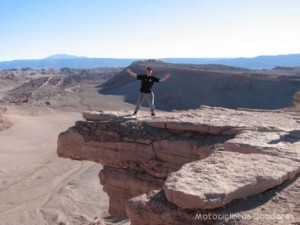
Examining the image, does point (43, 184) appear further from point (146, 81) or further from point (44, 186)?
point (146, 81)

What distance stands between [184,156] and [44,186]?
38.0 feet

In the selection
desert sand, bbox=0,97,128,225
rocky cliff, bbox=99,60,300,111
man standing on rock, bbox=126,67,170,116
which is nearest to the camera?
man standing on rock, bbox=126,67,170,116

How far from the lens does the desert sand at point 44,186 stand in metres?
14.3

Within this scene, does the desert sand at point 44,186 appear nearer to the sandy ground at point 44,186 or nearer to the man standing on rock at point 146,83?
the sandy ground at point 44,186

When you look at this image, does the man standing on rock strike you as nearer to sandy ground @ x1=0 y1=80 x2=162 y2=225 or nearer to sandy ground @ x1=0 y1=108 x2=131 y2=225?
sandy ground @ x1=0 y1=80 x2=162 y2=225

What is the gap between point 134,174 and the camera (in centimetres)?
894

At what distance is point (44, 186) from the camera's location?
18.1m

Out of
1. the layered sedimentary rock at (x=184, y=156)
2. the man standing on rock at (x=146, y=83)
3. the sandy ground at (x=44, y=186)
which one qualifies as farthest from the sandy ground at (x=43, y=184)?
the layered sedimentary rock at (x=184, y=156)

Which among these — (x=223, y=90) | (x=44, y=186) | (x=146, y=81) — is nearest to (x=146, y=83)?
(x=146, y=81)

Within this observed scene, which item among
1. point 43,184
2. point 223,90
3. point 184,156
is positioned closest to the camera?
point 184,156

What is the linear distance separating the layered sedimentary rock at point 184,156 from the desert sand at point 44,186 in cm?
174

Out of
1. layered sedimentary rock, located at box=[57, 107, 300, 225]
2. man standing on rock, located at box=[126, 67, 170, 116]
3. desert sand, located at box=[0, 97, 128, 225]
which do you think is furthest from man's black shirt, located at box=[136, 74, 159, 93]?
desert sand, located at box=[0, 97, 128, 225]

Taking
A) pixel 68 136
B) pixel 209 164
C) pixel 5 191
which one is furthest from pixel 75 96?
pixel 209 164

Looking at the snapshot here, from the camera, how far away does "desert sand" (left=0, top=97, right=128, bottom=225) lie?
46.8 ft
